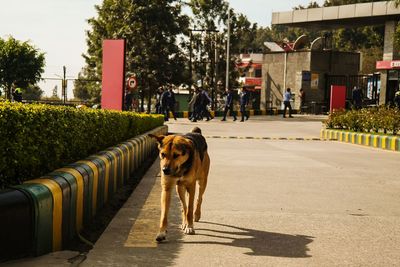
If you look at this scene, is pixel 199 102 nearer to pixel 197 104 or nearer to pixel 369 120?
pixel 197 104

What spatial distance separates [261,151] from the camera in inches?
596

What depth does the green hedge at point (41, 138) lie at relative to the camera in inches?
194

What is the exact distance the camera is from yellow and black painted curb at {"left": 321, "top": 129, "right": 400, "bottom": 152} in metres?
17.1

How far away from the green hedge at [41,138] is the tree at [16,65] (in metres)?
45.5

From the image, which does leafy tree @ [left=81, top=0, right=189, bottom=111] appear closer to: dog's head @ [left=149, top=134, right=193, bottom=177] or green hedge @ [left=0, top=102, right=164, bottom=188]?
green hedge @ [left=0, top=102, right=164, bottom=188]

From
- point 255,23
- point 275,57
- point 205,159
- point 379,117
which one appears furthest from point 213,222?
point 255,23

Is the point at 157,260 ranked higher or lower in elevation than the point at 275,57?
lower

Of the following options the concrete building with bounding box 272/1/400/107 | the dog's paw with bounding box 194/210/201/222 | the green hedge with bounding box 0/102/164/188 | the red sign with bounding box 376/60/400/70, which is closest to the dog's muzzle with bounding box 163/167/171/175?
the green hedge with bounding box 0/102/164/188

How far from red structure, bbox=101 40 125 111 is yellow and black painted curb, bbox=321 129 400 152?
7.81 m

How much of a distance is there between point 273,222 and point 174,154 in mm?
1798

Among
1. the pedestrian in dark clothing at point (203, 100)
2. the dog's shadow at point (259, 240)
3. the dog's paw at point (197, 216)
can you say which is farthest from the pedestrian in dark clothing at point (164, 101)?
the dog's shadow at point (259, 240)

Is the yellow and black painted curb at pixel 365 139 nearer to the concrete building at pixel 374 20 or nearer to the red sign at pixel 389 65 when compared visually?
the red sign at pixel 389 65

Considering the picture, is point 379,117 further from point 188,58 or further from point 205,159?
point 188,58

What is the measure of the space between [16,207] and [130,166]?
220 inches
